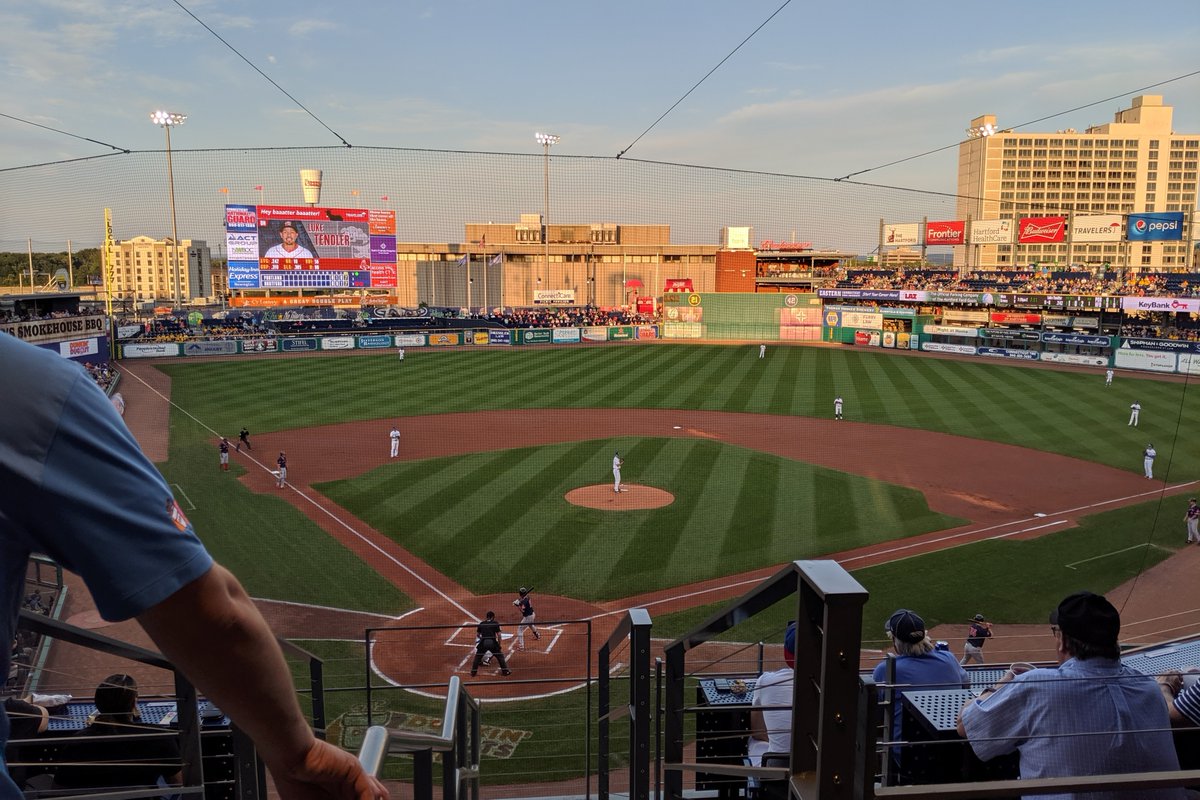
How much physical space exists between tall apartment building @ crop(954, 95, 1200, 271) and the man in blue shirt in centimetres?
11532

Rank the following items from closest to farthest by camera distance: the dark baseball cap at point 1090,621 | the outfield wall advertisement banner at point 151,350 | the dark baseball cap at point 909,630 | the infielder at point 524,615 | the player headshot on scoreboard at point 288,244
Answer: the dark baseball cap at point 1090,621 < the dark baseball cap at point 909,630 < the infielder at point 524,615 < the outfield wall advertisement banner at point 151,350 < the player headshot on scoreboard at point 288,244

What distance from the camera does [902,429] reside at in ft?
89.9

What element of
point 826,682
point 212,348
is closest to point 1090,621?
point 826,682

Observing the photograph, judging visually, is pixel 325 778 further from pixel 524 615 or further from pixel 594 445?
pixel 594 445

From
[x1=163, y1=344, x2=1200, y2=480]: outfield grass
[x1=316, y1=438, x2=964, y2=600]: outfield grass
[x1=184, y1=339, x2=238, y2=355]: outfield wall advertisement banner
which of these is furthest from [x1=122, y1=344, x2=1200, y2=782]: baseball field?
[x1=184, y1=339, x2=238, y2=355]: outfield wall advertisement banner

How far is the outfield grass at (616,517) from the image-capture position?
1504 cm

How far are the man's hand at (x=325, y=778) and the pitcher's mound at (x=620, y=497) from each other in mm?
17280

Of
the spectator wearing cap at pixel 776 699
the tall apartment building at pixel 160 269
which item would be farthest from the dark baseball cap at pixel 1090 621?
the tall apartment building at pixel 160 269

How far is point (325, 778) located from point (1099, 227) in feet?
201

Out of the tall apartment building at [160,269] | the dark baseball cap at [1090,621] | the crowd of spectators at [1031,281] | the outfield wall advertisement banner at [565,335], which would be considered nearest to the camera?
the dark baseball cap at [1090,621]

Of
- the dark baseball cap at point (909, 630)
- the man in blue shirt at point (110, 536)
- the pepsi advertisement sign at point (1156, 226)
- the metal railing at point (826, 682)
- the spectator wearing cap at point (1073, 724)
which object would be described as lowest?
the dark baseball cap at point (909, 630)

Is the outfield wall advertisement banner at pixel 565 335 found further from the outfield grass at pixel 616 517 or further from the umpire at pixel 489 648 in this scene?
the umpire at pixel 489 648

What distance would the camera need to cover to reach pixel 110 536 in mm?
971

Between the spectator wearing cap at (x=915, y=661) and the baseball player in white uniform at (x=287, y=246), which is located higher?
the baseball player in white uniform at (x=287, y=246)
